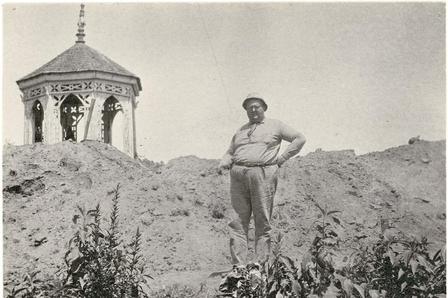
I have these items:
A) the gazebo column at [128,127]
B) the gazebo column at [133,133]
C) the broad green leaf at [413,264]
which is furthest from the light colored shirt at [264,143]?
the gazebo column at [133,133]

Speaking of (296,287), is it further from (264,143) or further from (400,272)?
(264,143)

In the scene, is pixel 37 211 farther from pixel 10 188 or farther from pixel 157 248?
pixel 157 248

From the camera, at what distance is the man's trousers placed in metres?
8.25

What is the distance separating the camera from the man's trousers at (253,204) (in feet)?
27.1

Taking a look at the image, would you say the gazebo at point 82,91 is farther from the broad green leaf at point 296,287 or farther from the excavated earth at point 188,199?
the broad green leaf at point 296,287

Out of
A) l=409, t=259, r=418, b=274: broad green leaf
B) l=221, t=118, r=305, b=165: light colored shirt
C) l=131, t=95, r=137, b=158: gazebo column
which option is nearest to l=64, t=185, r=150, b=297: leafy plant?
l=409, t=259, r=418, b=274: broad green leaf

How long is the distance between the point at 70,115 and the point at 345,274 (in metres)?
20.9

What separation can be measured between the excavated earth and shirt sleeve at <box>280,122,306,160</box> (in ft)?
16.3

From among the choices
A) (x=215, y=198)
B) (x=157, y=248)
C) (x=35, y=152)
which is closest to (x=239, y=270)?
(x=157, y=248)

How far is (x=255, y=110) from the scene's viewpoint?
8.53 metres

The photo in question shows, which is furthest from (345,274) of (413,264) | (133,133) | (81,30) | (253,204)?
(81,30)

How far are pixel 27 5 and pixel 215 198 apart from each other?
9133 mm

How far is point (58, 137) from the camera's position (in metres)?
22.5

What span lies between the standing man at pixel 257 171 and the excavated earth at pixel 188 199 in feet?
14.3
